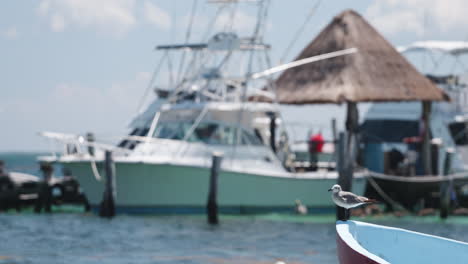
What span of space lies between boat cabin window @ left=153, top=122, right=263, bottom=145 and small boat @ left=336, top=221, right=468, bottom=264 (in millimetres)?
18470

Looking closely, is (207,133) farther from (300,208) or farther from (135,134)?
(300,208)

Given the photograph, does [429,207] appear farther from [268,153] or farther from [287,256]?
[287,256]

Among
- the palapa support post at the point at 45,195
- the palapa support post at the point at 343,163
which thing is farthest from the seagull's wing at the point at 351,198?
the palapa support post at the point at 45,195

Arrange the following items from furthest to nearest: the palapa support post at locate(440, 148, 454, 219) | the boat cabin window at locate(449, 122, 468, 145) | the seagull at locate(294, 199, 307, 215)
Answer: the boat cabin window at locate(449, 122, 468, 145), the seagull at locate(294, 199, 307, 215), the palapa support post at locate(440, 148, 454, 219)

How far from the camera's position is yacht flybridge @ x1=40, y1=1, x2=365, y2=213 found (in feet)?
97.0

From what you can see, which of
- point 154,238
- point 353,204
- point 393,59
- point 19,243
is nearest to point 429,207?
point 393,59

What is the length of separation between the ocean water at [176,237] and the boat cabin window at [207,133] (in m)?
2.41

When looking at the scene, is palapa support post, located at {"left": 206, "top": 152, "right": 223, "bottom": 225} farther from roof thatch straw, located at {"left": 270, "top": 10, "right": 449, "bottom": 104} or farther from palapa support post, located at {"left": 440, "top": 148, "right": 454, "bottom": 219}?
palapa support post, located at {"left": 440, "top": 148, "right": 454, "bottom": 219}

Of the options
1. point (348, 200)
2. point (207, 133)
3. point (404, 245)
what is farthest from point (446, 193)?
point (348, 200)

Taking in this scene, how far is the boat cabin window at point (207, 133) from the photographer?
3077 centimetres

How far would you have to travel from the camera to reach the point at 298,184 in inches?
1237

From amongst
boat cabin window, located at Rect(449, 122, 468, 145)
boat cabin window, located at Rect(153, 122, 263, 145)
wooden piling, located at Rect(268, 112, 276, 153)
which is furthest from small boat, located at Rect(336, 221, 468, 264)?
boat cabin window, located at Rect(449, 122, 468, 145)

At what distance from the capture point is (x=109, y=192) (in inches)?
1128

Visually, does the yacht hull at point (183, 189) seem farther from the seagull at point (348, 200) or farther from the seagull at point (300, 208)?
the seagull at point (348, 200)
